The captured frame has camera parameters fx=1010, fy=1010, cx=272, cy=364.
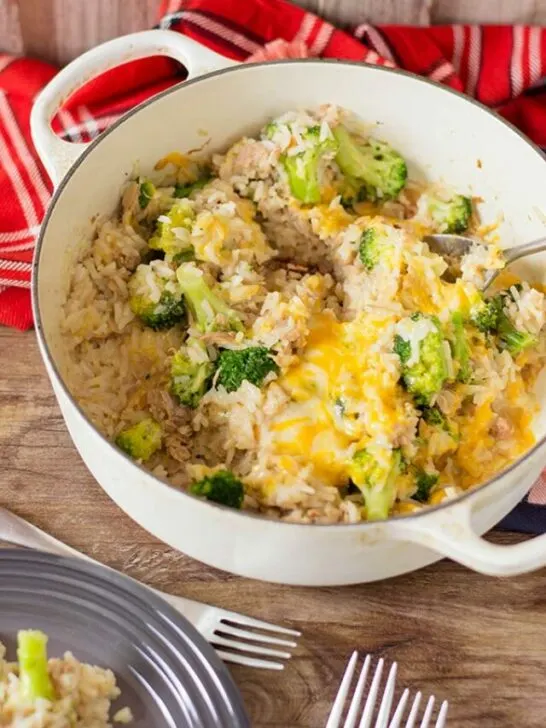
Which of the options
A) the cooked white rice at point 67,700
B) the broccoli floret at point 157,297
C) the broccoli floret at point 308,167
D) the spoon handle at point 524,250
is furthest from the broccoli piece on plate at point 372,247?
the cooked white rice at point 67,700

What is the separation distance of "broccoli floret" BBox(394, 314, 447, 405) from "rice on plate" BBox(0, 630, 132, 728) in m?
0.71

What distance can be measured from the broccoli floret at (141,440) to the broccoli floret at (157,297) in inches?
9.1

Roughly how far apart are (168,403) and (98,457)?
25 centimetres

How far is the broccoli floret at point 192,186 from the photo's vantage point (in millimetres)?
2119

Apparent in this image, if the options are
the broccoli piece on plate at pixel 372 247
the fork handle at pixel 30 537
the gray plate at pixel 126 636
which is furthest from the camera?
the broccoli piece on plate at pixel 372 247

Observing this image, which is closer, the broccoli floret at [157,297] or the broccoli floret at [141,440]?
the broccoli floret at [141,440]

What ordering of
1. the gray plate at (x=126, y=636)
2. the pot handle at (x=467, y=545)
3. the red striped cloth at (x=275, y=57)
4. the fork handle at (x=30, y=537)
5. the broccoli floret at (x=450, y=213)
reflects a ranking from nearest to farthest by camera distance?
the pot handle at (x=467, y=545)
the gray plate at (x=126, y=636)
the fork handle at (x=30, y=537)
the broccoli floret at (x=450, y=213)
the red striped cloth at (x=275, y=57)

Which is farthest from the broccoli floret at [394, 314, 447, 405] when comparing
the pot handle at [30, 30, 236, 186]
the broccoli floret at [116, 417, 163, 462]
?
the pot handle at [30, 30, 236, 186]

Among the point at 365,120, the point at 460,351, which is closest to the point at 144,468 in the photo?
the point at 460,351

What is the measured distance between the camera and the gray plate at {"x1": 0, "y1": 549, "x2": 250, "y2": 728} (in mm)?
1621

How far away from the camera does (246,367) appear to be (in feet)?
5.87

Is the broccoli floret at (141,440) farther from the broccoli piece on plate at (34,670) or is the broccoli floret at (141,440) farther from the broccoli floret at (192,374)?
the broccoli piece on plate at (34,670)

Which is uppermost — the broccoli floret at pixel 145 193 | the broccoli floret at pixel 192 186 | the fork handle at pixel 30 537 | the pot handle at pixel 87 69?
the pot handle at pixel 87 69

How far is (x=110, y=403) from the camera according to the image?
1.86m
